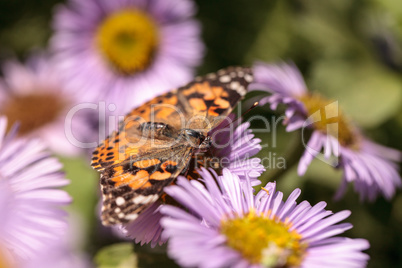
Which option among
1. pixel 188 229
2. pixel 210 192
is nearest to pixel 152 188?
pixel 210 192

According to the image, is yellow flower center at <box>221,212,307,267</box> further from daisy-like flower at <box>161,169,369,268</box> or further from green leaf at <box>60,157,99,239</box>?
green leaf at <box>60,157,99,239</box>

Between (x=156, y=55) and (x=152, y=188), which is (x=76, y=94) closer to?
(x=156, y=55)

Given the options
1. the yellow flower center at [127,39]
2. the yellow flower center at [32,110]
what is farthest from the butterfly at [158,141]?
the yellow flower center at [32,110]

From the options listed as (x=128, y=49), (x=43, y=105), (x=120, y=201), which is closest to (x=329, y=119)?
(x=120, y=201)

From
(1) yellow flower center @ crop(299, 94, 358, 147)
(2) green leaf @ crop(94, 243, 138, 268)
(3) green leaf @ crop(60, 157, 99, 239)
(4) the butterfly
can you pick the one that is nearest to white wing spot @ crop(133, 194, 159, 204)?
(4) the butterfly

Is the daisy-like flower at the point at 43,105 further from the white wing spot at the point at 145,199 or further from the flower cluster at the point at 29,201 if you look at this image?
the white wing spot at the point at 145,199
